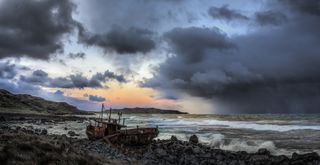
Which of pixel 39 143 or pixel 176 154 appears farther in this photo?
pixel 176 154

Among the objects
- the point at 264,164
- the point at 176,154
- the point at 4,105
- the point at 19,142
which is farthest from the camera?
the point at 4,105

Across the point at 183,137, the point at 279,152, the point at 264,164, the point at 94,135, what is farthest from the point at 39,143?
the point at 183,137

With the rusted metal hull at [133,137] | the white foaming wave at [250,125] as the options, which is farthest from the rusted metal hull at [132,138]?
the white foaming wave at [250,125]

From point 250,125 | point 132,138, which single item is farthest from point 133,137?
point 250,125

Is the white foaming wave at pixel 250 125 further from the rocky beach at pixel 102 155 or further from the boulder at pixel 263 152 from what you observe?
the boulder at pixel 263 152

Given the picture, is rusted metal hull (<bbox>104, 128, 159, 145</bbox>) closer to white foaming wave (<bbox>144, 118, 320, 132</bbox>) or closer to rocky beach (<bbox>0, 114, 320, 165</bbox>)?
rocky beach (<bbox>0, 114, 320, 165</bbox>)

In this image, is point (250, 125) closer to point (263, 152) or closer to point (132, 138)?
point (132, 138)

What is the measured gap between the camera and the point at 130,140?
145 ft

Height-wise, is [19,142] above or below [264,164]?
above

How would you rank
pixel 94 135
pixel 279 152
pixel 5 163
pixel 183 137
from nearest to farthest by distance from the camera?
1. pixel 5 163
2. pixel 279 152
3. pixel 94 135
4. pixel 183 137

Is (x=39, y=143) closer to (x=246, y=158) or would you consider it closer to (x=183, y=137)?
(x=246, y=158)

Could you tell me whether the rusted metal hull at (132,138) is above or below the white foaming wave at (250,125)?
below

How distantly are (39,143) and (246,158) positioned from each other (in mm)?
18608

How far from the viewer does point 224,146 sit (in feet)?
133
